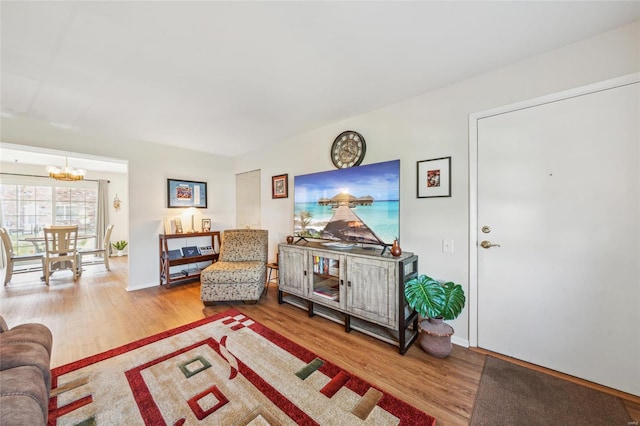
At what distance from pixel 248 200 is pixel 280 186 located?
1183 millimetres

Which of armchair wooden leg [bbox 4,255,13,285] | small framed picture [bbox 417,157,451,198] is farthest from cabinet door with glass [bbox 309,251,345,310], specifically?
armchair wooden leg [bbox 4,255,13,285]

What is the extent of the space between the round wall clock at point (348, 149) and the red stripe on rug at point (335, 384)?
218 cm

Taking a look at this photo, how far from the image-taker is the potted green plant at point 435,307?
1991 millimetres

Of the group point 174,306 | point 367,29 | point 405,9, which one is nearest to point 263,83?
point 367,29

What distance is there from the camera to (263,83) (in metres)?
2.19

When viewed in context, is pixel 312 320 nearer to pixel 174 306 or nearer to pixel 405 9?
pixel 174 306

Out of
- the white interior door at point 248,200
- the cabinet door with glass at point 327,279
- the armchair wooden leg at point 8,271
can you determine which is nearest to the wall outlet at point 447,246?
the cabinet door with glass at point 327,279

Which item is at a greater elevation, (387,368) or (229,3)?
(229,3)

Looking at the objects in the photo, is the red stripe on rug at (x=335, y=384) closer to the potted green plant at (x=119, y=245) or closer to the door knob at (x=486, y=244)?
the door knob at (x=486, y=244)

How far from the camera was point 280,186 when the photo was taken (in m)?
3.90

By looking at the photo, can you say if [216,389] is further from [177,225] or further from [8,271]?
[8,271]

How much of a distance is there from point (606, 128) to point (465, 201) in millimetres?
978

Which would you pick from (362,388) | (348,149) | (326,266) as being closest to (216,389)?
(362,388)

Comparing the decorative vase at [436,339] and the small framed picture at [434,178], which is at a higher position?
the small framed picture at [434,178]
